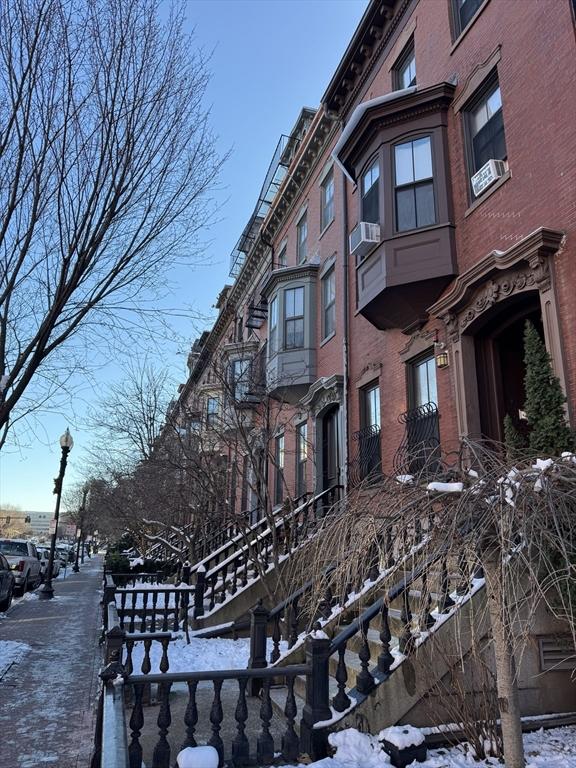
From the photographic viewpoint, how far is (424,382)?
32.0 feet

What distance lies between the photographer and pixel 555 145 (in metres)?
6.88

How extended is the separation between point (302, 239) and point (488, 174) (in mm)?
9924

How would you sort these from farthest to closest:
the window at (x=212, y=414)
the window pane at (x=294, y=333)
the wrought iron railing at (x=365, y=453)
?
the window pane at (x=294, y=333) → the window at (x=212, y=414) → the wrought iron railing at (x=365, y=453)

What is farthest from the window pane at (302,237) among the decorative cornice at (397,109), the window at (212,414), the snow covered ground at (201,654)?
the snow covered ground at (201,654)

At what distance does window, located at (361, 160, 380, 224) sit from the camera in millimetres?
10778

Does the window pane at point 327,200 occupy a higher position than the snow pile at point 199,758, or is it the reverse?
the window pane at point 327,200

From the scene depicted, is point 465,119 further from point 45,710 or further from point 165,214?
point 45,710

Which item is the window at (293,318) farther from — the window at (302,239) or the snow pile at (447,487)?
the snow pile at (447,487)

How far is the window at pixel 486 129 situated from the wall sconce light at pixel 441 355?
2838mm

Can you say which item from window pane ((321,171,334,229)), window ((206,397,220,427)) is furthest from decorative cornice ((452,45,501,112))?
window ((206,397,220,427))

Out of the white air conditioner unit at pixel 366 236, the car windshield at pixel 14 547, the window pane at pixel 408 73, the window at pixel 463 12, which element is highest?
the window pane at pixel 408 73

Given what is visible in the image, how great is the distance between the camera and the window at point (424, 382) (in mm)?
9422

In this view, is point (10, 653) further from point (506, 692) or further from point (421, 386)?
point (421, 386)

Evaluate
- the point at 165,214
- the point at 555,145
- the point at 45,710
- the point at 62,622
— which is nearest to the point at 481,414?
the point at 555,145
